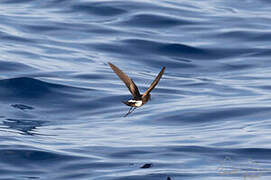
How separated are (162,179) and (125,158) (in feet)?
4.10

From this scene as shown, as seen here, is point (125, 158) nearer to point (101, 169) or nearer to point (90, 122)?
point (101, 169)

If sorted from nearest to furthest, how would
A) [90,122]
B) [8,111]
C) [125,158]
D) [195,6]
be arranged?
1. [125,158]
2. [90,122]
3. [8,111]
4. [195,6]

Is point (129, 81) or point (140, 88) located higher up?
point (129, 81)

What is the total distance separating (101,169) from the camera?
958 cm

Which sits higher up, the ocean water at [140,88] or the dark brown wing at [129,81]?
the dark brown wing at [129,81]

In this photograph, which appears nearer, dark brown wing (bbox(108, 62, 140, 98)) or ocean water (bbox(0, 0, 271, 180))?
dark brown wing (bbox(108, 62, 140, 98))

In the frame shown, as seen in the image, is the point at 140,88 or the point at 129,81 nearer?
the point at 129,81

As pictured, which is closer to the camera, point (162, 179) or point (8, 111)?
point (162, 179)

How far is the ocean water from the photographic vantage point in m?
9.98

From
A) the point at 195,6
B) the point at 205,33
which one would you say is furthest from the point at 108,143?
the point at 195,6

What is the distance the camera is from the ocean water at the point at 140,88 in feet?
32.7

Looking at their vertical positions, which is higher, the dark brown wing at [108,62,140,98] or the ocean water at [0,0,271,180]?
the dark brown wing at [108,62,140,98]

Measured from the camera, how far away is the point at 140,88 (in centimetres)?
1553

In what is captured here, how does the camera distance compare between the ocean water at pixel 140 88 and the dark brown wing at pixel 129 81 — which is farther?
the ocean water at pixel 140 88
